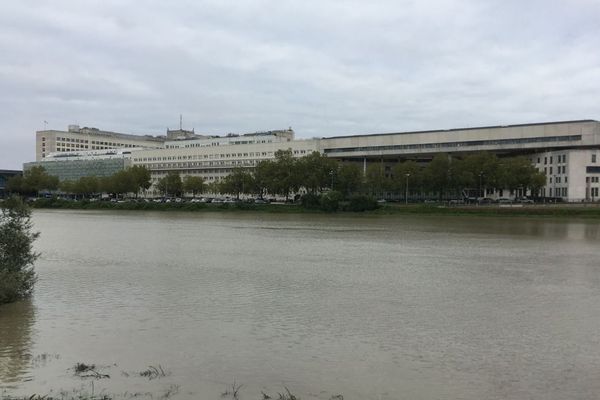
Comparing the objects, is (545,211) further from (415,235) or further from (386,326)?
(386,326)

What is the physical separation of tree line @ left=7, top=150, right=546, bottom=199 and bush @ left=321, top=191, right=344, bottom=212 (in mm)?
8323

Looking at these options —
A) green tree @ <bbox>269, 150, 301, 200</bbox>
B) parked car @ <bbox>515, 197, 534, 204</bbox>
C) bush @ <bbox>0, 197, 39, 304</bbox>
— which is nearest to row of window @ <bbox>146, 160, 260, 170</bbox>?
green tree @ <bbox>269, 150, 301, 200</bbox>

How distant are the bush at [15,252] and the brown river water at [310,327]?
24.1 inches

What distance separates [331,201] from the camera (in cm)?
10175

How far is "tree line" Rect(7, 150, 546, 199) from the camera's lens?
10494 centimetres

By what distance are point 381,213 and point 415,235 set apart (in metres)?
40.9

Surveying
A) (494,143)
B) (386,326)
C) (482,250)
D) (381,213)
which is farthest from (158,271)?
(494,143)

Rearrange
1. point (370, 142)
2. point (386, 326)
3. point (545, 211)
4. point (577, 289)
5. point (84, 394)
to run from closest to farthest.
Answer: point (84, 394) → point (386, 326) → point (577, 289) → point (545, 211) → point (370, 142)

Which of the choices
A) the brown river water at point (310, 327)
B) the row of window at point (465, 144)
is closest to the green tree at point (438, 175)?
the row of window at point (465, 144)

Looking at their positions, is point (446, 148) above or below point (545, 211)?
above

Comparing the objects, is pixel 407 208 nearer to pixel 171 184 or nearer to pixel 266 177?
pixel 266 177

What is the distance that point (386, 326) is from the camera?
59.2 ft

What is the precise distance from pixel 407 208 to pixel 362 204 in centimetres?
745

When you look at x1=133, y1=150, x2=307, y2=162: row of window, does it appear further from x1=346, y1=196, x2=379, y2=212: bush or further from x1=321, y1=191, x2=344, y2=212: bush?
x1=346, y1=196, x2=379, y2=212: bush
